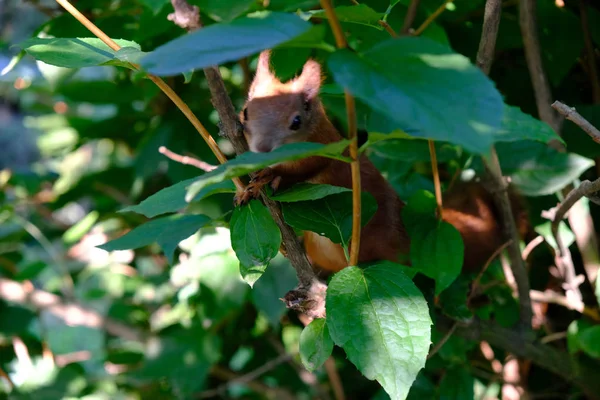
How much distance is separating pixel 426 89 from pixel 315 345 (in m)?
0.37

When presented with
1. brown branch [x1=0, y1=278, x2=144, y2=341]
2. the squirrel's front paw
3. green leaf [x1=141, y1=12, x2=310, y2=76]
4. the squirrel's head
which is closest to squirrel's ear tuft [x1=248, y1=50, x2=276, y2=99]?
the squirrel's head

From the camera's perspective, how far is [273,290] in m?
1.26

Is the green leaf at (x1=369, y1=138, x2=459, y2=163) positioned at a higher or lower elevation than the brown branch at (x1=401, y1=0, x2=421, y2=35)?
lower

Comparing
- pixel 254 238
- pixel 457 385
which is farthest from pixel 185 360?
pixel 254 238

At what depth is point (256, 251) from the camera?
719 mm

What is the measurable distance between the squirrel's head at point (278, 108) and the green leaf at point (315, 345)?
0.51 meters

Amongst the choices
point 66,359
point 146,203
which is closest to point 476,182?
point 146,203

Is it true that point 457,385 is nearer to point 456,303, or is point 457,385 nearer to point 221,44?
point 456,303

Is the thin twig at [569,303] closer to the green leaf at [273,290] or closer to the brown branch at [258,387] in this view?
the green leaf at [273,290]

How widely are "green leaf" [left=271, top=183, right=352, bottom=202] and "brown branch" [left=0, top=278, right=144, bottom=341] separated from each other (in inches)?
50.7

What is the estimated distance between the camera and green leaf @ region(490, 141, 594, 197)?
3.39 ft

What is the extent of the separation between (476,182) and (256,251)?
0.82m

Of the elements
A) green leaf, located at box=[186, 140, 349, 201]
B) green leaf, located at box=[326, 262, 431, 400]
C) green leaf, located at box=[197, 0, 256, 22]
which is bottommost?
green leaf, located at box=[326, 262, 431, 400]

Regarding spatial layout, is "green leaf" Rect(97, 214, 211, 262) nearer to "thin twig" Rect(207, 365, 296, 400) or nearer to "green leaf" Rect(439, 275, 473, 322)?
"green leaf" Rect(439, 275, 473, 322)
